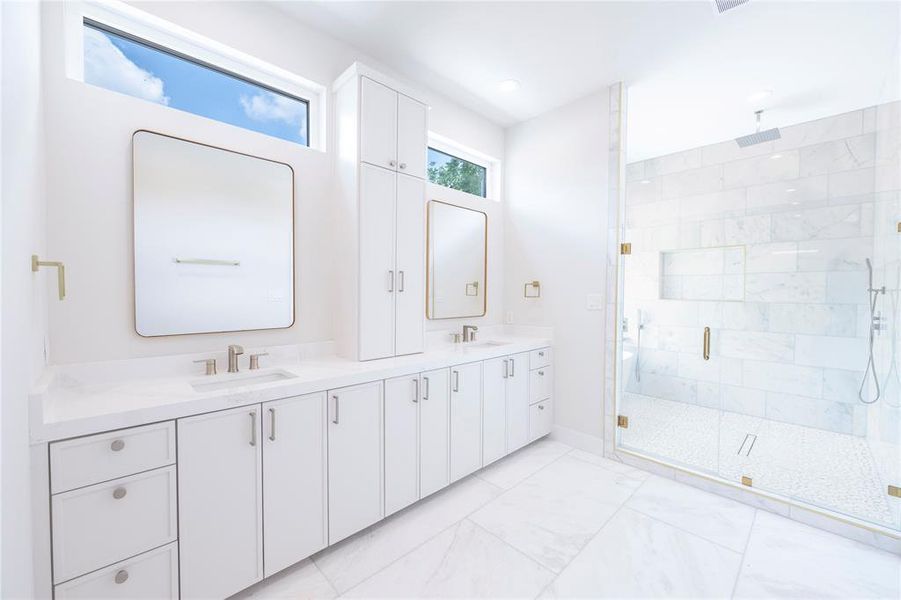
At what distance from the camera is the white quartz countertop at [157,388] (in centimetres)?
120

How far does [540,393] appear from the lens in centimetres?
307

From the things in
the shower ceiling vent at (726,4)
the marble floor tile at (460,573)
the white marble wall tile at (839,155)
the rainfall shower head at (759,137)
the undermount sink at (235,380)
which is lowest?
the marble floor tile at (460,573)

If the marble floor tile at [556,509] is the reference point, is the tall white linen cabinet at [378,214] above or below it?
above

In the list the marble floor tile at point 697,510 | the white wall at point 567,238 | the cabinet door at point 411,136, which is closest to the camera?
the marble floor tile at point 697,510

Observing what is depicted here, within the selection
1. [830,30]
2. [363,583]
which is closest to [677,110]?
[830,30]

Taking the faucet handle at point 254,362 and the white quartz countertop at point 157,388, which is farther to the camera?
the faucet handle at point 254,362

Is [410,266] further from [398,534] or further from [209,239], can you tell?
[398,534]

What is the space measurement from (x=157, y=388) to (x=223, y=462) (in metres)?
0.46

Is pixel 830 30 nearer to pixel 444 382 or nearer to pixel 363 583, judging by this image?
pixel 444 382

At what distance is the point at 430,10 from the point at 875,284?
3092mm

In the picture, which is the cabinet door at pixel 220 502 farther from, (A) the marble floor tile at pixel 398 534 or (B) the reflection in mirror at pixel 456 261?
(B) the reflection in mirror at pixel 456 261

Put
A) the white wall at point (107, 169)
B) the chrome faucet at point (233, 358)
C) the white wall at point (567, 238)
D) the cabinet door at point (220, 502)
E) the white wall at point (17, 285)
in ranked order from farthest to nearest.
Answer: the white wall at point (567, 238)
the chrome faucet at point (233, 358)
the white wall at point (107, 169)
the cabinet door at point (220, 502)
the white wall at point (17, 285)

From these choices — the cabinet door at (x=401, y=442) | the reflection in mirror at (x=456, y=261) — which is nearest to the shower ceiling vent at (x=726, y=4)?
the reflection in mirror at (x=456, y=261)

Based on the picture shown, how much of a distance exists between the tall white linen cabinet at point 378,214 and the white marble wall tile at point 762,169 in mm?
2557
